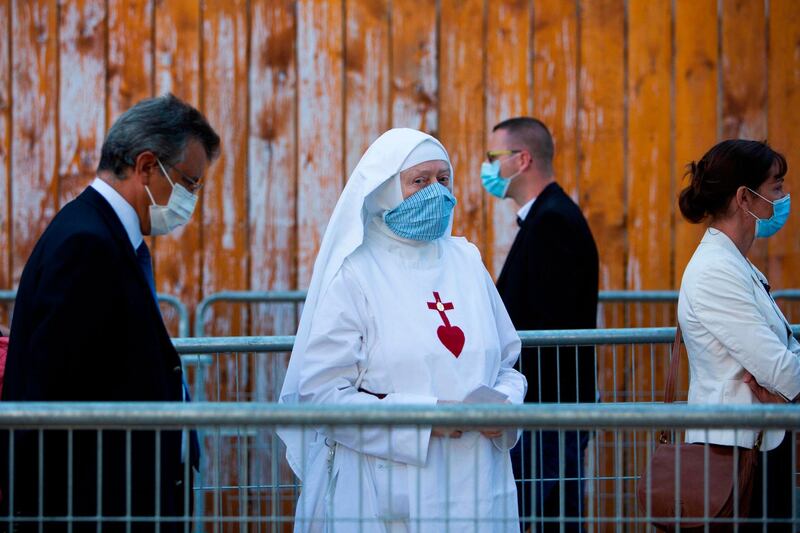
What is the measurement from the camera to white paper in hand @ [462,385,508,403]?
156 inches

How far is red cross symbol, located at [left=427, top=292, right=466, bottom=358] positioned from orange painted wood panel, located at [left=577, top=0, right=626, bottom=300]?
3134 mm

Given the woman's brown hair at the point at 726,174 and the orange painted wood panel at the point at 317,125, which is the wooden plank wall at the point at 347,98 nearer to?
the orange painted wood panel at the point at 317,125

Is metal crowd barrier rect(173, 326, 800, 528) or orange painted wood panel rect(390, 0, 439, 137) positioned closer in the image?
metal crowd barrier rect(173, 326, 800, 528)

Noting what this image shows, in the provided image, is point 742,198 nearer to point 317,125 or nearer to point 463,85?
point 463,85

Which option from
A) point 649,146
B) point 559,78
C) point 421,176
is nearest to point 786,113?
point 649,146

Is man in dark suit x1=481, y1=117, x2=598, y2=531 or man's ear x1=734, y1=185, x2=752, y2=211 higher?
man's ear x1=734, y1=185, x2=752, y2=211

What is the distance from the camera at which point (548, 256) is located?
5734 mm

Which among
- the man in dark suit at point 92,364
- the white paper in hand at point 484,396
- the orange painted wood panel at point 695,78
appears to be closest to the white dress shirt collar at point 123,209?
the man in dark suit at point 92,364

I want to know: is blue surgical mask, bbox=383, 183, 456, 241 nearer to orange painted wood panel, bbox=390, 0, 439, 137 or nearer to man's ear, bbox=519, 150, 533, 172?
man's ear, bbox=519, 150, 533, 172

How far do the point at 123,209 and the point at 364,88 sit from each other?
3.34m

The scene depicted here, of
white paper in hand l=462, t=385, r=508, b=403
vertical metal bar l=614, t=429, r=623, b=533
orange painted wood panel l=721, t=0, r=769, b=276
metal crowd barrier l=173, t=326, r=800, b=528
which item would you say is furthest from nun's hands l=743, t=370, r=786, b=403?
orange painted wood panel l=721, t=0, r=769, b=276

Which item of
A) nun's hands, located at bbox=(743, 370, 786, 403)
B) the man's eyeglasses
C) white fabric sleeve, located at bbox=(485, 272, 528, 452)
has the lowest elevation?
nun's hands, located at bbox=(743, 370, 786, 403)

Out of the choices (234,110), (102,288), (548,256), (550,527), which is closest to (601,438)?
(550,527)

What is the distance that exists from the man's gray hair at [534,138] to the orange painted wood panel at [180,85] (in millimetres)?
1691
